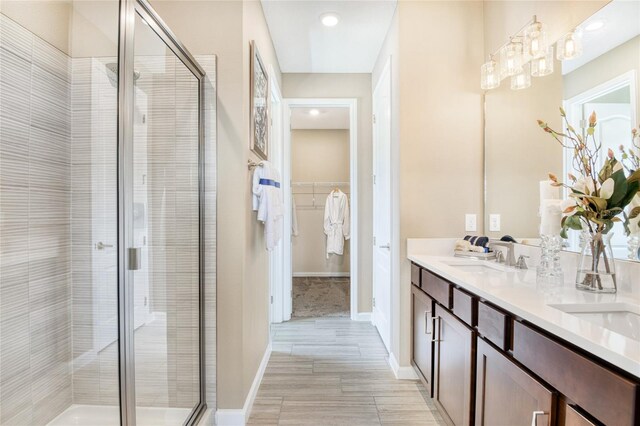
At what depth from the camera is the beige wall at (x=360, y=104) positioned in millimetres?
3488

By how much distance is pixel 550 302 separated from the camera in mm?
1153

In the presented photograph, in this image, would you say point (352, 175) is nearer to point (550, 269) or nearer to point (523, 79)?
point (523, 79)

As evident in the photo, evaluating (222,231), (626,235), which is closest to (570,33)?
(626,235)

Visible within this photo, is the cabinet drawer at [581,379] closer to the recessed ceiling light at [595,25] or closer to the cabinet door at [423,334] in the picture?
the cabinet door at [423,334]

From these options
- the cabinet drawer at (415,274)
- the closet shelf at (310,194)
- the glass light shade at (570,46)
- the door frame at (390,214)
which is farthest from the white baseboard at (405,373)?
the closet shelf at (310,194)

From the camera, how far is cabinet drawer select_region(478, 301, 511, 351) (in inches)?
46.4

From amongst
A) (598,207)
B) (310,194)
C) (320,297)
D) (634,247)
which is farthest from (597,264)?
(310,194)

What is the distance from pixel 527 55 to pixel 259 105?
1.63 metres

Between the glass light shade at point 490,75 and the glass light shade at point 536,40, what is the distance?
29 cm

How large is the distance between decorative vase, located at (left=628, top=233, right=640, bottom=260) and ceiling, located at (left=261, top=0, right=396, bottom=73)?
2.02 metres

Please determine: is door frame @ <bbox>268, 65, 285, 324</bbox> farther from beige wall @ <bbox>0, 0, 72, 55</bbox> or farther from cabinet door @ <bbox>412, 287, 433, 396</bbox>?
beige wall @ <bbox>0, 0, 72, 55</bbox>

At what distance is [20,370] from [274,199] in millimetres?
1440

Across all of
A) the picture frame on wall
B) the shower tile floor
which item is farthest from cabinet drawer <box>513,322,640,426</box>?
the shower tile floor

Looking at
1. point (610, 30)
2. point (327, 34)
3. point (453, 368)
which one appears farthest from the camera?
point (327, 34)
